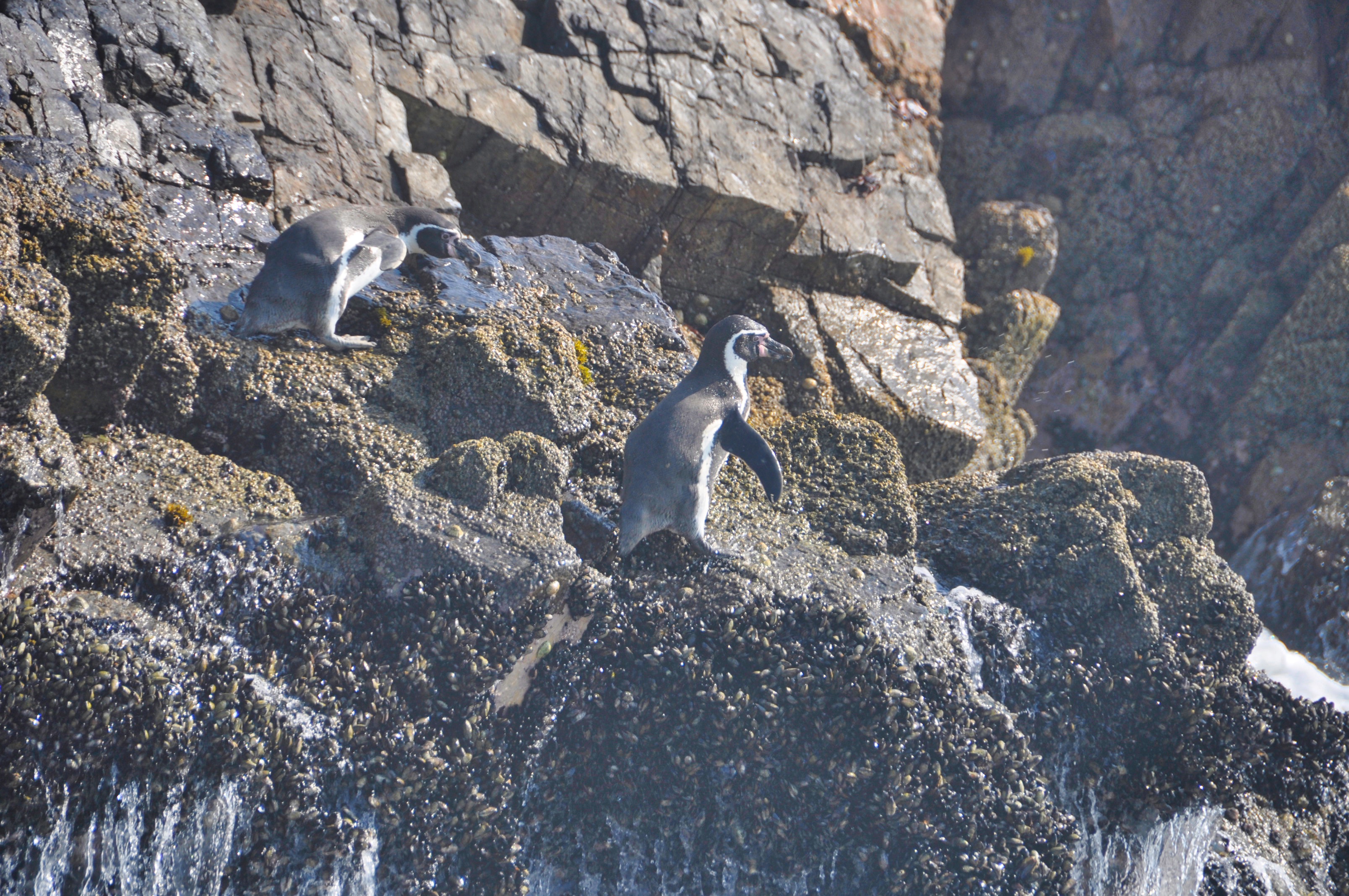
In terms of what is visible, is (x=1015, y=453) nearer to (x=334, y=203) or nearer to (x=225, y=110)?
(x=334, y=203)

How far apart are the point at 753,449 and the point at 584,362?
1403mm

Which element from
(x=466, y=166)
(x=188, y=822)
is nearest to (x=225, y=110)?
(x=466, y=166)

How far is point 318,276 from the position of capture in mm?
5445

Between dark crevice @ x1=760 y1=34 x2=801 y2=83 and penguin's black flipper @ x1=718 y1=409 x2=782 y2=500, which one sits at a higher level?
dark crevice @ x1=760 y1=34 x2=801 y2=83

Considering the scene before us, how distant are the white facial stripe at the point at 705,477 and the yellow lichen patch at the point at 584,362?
3.58 feet

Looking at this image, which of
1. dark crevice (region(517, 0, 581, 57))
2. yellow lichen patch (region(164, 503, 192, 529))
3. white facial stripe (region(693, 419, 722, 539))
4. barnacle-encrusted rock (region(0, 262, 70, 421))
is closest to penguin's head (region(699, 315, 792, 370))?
white facial stripe (region(693, 419, 722, 539))

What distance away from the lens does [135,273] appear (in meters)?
4.82

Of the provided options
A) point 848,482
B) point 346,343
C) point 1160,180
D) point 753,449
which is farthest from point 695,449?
point 1160,180

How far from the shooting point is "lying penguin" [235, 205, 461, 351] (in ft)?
17.7

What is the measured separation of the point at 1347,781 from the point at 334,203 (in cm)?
803

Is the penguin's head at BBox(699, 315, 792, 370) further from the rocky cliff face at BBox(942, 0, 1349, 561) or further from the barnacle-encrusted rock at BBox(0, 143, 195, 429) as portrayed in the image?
the rocky cliff face at BBox(942, 0, 1349, 561)

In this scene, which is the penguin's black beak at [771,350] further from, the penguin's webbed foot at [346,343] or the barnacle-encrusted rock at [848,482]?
the penguin's webbed foot at [346,343]

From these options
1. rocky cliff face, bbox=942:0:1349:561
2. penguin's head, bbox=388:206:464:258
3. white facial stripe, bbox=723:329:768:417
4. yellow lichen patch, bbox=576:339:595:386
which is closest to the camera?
white facial stripe, bbox=723:329:768:417

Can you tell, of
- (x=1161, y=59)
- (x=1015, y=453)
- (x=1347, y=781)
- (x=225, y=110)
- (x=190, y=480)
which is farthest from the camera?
(x=1161, y=59)
